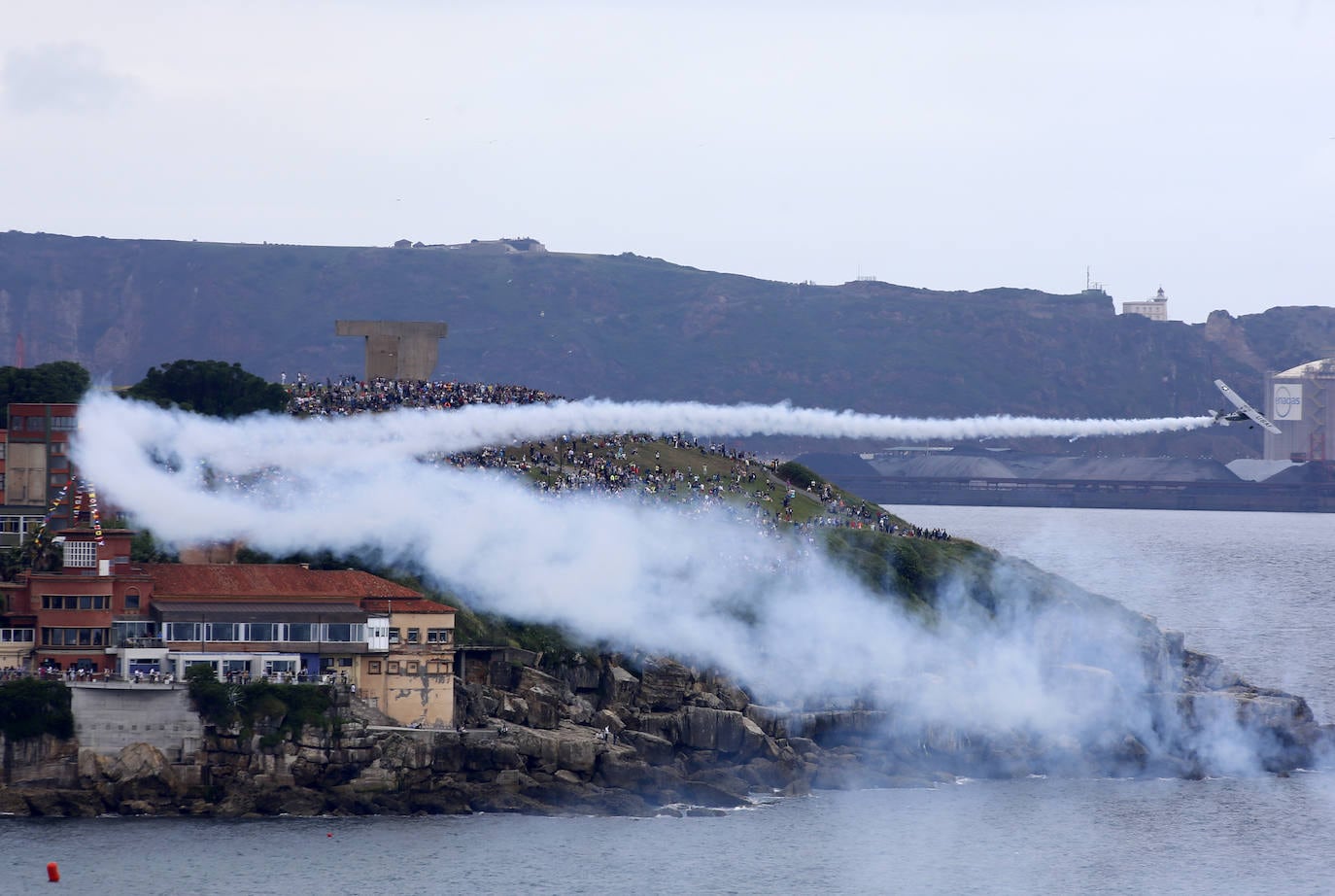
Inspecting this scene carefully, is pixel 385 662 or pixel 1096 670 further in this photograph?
pixel 1096 670

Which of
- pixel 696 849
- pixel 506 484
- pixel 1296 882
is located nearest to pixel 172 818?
pixel 696 849

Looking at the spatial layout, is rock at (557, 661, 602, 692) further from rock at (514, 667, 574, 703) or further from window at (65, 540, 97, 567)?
window at (65, 540, 97, 567)

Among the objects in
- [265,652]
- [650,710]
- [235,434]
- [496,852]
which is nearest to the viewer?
[496,852]

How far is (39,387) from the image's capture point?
131 metres

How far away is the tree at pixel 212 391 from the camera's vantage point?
422 ft

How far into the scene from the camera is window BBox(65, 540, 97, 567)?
97938 mm

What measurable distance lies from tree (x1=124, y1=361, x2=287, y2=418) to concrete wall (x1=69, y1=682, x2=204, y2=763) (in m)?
34.8

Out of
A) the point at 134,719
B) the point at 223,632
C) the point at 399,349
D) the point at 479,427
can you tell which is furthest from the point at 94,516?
the point at 399,349

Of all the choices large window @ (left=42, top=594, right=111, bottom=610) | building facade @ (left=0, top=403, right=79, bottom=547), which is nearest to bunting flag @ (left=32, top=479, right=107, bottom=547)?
building facade @ (left=0, top=403, right=79, bottom=547)

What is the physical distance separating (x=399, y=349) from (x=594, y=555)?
159 ft

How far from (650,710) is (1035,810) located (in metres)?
19.1

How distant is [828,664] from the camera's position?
11519cm

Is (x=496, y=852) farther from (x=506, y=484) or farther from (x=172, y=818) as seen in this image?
(x=506, y=484)

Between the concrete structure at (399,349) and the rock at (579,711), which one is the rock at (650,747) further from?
the concrete structure at (399,349)
